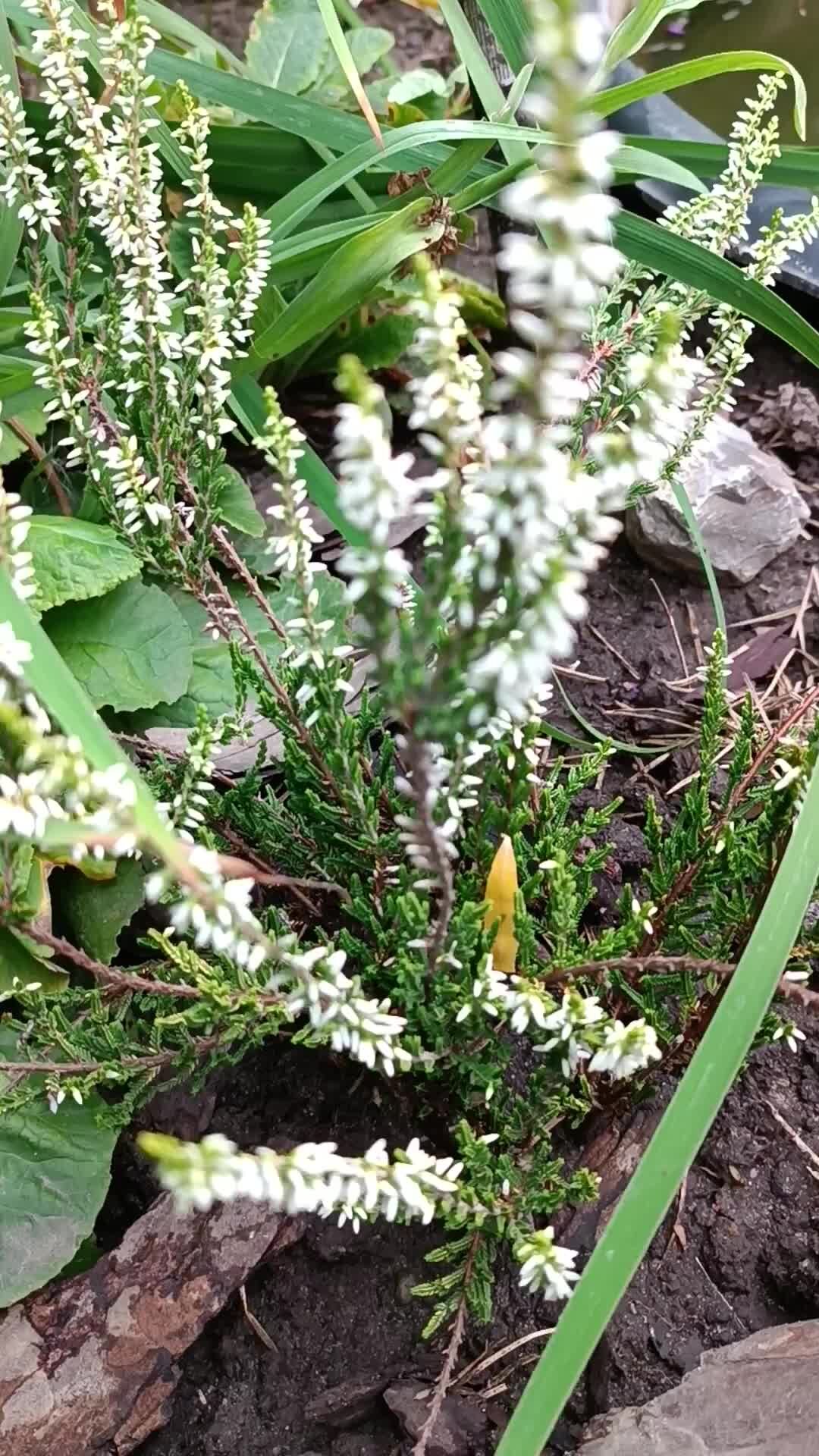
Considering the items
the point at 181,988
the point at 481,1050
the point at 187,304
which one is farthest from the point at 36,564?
the point at 481,1050

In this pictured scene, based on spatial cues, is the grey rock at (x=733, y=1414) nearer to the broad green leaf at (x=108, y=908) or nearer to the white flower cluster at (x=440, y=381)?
the broad green leaf at (x=108, y=908)

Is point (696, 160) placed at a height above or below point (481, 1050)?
above

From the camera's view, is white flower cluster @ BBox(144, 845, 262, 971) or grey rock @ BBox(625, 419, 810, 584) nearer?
white flower cluster @ BBox(144, 845, 262, 971)

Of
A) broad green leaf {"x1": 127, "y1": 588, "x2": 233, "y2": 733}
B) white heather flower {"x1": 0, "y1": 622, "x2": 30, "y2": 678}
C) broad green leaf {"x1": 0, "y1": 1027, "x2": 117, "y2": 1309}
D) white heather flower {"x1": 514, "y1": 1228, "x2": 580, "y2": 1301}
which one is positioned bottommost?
broad green leaf {"x1": 0, "y1": 1027, "x2": 117, "y2": 1309}

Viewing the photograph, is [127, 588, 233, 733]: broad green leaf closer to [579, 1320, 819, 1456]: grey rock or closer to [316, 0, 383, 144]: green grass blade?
[316, 0, 383, 144]: green grass blade

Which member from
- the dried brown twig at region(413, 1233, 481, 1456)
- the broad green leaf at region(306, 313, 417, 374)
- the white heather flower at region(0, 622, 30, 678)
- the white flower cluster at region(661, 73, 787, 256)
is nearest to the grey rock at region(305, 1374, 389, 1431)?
the dried brown twig at region(413, 1233, 481, 1456)

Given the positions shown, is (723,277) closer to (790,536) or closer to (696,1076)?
(790,536)

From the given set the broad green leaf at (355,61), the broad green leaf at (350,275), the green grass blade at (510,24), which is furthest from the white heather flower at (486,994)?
the broad green leaf at (355,61)
